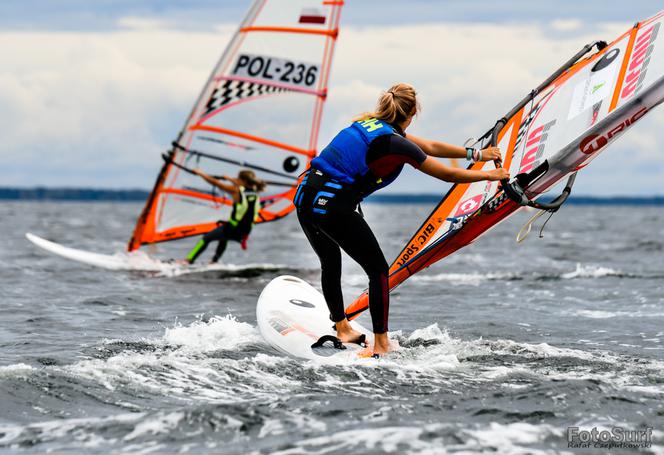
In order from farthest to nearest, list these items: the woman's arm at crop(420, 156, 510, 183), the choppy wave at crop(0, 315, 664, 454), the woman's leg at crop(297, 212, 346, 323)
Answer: the woman's leg at crop(297, 212, 346, 323), the woman's arm at crop(420, 156, 510, 183), the choppy wave at crop(0, 315, 664, 454)

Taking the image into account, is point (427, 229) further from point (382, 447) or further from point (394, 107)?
point (382, 447)

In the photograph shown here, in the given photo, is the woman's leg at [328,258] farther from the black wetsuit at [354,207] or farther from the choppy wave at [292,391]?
the choppy wave at [292,391]

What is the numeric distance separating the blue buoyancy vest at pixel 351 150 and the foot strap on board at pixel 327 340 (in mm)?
1161

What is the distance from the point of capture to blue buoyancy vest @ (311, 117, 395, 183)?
5.54 metres

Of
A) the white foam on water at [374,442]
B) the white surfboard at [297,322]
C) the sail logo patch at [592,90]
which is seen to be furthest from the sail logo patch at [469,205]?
the white foam on water at [374,442]

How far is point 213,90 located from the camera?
44.1 feet

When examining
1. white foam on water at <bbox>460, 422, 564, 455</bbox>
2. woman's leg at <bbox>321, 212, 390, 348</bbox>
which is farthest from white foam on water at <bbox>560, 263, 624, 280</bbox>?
white foam on water at <bbox>460, 422, 564, 455</bbox>

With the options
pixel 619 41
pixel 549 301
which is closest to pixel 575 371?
pixel 619 41

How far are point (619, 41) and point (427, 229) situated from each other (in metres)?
1.93

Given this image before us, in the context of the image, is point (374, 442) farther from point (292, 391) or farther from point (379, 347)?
point (379, 347)

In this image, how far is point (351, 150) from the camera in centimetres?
562

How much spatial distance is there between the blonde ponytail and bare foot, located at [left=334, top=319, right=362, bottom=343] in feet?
5.07

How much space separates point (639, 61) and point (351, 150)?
204 cm

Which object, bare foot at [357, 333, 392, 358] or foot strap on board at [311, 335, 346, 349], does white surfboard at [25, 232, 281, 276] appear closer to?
foot strap on board at [311, 335, 346, 349]
